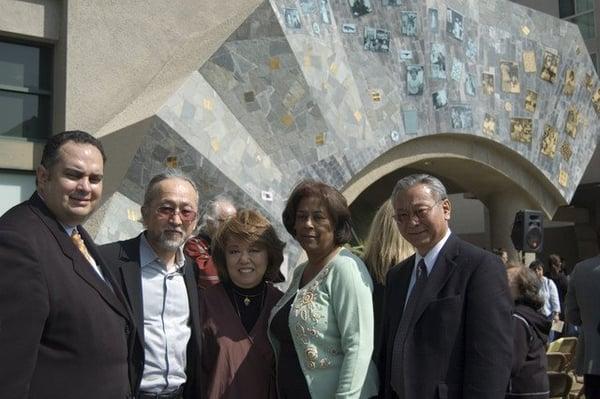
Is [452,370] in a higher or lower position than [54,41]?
lower

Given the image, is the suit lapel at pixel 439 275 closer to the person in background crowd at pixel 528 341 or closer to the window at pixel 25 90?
the person in background crowd at pixel 528 341

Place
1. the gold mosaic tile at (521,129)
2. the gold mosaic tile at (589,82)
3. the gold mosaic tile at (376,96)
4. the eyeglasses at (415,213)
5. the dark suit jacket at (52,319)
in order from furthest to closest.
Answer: the gold mosaic tile at (589,82) → the gold mosaic tile at (521,129) → the gold mosaic tile at (376,96) → the eyeglasses at (415,213) → the dark suit jacket at (52,319)

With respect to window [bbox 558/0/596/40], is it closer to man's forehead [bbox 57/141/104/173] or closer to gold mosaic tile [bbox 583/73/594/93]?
gold mosaic tile [bbox 583/73/594/93]

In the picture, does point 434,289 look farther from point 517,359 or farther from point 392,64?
point 392,64

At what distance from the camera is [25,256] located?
2371 mm

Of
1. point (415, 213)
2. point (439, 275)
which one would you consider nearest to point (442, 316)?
point (439, 275)

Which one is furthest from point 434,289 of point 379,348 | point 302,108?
point 302,108

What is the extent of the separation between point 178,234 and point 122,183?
18.5ft

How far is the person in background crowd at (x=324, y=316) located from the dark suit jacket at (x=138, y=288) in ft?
1.37

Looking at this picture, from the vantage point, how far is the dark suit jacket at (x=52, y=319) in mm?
2275

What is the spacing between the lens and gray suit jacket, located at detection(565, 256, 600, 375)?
5348mm

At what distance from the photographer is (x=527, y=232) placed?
37.9ft

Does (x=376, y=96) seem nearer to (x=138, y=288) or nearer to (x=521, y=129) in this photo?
(x=521, y=129)

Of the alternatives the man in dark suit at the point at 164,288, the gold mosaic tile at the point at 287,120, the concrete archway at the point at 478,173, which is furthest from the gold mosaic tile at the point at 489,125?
the man in dark suit at the point at 164,288
